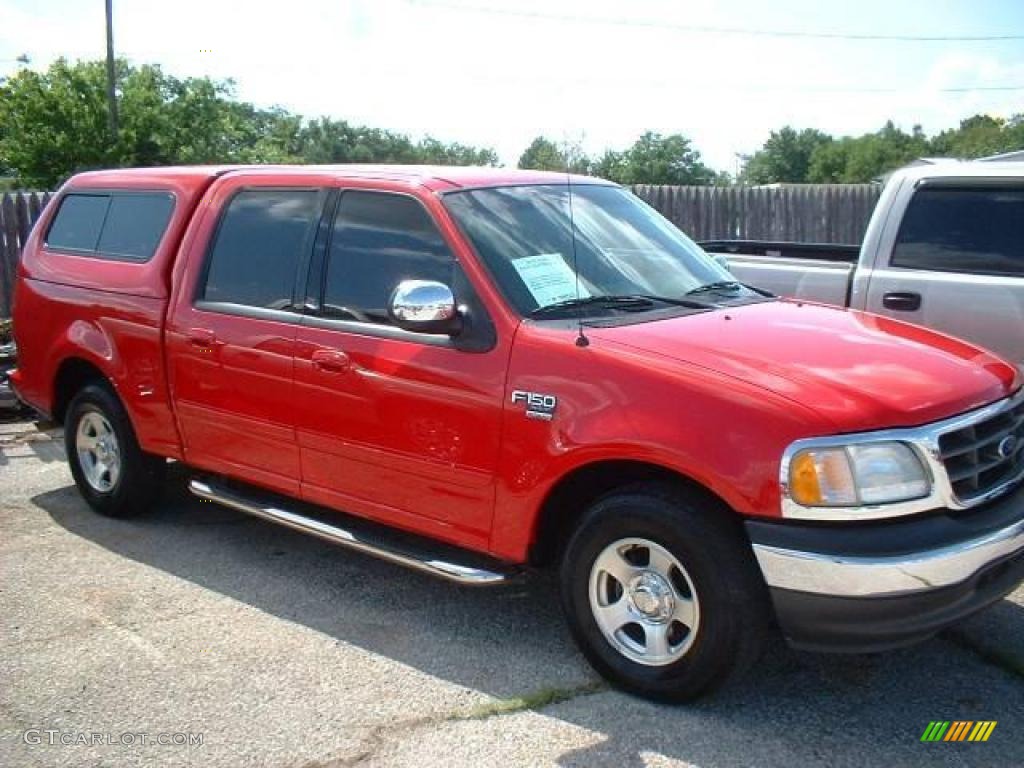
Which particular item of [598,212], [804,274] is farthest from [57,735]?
[804,274]

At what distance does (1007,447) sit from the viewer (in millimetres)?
3664

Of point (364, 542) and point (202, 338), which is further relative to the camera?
point (202, 338)

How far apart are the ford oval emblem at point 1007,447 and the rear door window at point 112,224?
4.14 metres

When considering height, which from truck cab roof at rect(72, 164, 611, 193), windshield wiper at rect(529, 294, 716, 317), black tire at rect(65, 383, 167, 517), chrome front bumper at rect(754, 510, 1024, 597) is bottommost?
black tire at rect(65, 383, 167, 517)

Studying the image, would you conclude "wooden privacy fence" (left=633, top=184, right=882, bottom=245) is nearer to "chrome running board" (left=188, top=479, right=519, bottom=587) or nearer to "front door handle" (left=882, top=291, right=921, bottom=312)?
"front door handle" (left=882, top=291, right=921, bottom=312)

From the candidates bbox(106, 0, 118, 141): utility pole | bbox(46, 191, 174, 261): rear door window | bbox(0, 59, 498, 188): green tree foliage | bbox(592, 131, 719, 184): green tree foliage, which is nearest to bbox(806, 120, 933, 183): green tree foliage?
bbox(592, 131, 719, 184): green tree foliage

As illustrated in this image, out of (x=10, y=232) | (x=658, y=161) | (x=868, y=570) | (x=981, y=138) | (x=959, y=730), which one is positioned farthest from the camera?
(x=981, y=138)

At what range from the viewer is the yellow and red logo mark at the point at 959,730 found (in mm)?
3424

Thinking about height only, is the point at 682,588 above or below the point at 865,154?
below

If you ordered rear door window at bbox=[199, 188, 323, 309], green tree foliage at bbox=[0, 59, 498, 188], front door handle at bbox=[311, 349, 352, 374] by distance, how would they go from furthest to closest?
green tree foliage at bbox=[0, 59, 498, 188] → rear door window at bbox=[199, 188, 323, 309] → front door handle at bbox=[311, 349, 352, 374]

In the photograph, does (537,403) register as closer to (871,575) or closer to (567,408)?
(567,408)

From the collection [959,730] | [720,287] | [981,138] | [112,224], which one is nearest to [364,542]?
[720,287]

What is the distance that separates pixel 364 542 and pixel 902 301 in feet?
11.1

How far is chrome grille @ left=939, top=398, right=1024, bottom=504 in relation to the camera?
3361 mm
